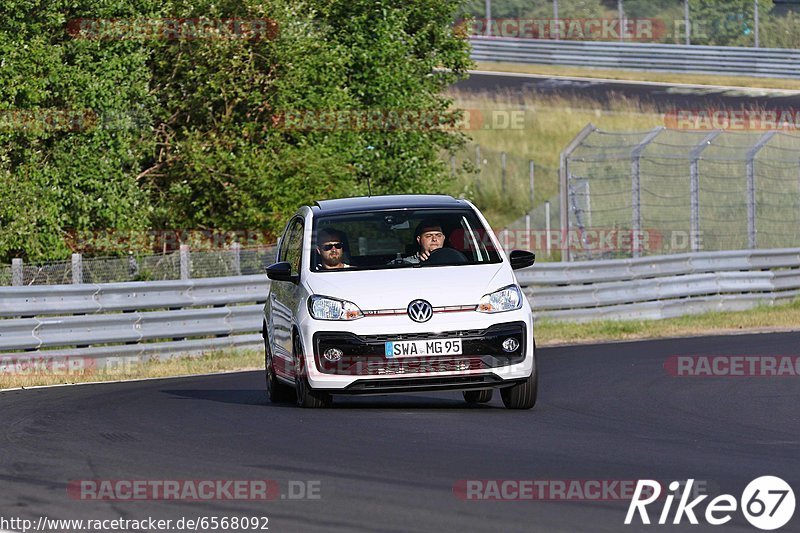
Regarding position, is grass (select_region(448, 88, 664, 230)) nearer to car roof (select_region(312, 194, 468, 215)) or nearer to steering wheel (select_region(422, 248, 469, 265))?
car roof (select_region(312, 194, 468, 215))

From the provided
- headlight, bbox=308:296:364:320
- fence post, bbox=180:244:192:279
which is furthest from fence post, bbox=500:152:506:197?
headlight, bbox=308:296:364:320

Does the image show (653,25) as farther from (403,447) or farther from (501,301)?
(403,447)

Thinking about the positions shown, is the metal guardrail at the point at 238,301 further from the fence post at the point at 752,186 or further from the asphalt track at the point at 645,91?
the asphalt track at the point at 645,91

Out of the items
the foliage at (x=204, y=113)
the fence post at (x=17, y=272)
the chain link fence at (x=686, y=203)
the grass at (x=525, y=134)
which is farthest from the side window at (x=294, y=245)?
the grass at (x=525, y=134)

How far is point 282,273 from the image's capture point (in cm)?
1197

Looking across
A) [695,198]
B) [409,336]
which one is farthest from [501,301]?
[695,198]

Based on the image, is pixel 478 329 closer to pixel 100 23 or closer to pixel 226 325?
pixel 226 325

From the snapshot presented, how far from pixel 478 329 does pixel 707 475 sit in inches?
136

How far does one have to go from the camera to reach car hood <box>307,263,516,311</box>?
11148mm

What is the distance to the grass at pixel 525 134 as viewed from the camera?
4156cm

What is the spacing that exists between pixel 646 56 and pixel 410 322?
3830 cm

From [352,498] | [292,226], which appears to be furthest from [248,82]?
[352,498]

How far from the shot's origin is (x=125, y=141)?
2475cm

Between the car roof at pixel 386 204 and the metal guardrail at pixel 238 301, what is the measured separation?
611 cm
